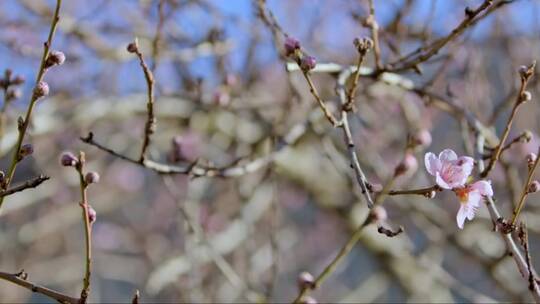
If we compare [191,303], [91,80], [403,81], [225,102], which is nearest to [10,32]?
[91,80]

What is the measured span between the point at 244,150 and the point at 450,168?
90.4 inches

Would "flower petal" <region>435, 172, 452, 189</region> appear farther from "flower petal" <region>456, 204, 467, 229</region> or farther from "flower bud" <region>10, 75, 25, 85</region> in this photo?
"flower bud" <region>10, 75, 25, 85</region>

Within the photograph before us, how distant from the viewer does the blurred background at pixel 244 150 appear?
246cm

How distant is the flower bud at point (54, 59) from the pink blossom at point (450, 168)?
0.70 m

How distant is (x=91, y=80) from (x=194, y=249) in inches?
70.2

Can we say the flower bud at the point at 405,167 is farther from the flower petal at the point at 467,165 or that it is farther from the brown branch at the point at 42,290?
the brown branch at the point at 42,290

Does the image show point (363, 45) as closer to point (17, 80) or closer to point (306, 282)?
point (306, 282)

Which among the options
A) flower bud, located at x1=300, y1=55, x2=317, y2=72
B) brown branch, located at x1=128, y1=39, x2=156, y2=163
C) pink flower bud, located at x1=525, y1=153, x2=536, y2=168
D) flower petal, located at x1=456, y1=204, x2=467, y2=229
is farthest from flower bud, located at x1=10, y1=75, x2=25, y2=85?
pink flower bud, located at x1=525, y1=153, x2=536, y2=168

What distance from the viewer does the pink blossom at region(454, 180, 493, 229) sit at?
1.18 meters

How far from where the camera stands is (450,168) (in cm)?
A: 121

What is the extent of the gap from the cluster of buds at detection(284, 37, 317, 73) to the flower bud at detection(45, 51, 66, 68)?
0.45 meters

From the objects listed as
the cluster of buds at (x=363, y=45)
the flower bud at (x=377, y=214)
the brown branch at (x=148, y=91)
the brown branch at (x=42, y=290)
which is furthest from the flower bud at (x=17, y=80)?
the flower bud at (x=377, y=214)

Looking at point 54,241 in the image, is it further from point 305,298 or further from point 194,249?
point 305,298

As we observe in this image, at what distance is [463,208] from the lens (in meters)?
1.21
